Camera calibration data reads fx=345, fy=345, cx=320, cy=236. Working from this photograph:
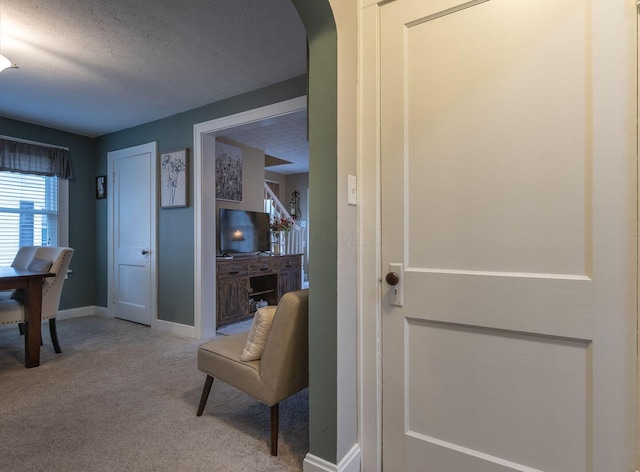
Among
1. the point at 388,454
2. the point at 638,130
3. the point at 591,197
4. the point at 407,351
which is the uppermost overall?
the point at 638,130

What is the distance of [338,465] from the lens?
4.58ft

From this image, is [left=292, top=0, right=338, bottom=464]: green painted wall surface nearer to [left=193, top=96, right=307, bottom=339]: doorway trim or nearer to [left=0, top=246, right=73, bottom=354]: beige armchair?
[left=193, top=96, right=307, bottom=339]: doorway trim

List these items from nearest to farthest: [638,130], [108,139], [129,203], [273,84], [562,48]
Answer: [638,130] < [562,48] < [273,84] < [129,203] < [108,139]

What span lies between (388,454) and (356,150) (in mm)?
1295

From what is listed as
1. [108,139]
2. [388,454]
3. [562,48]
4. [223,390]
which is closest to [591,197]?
[562,48]

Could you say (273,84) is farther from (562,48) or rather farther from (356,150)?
(562,48)

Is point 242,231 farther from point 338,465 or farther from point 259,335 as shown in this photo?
point 338,465

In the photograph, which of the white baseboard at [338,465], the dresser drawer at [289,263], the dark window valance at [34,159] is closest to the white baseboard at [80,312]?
the dark window valance at [34,159]

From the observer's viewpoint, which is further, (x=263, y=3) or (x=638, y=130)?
(x=263, y=3)

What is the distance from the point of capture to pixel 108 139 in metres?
4.52

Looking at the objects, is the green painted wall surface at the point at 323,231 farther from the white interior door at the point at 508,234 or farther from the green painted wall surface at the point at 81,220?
the green painted wall surface at the point at 81,220

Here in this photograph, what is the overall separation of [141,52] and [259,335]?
2.19m

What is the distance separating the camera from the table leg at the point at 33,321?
2.76 m

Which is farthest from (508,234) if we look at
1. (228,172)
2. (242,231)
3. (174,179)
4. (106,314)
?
(106,314)
